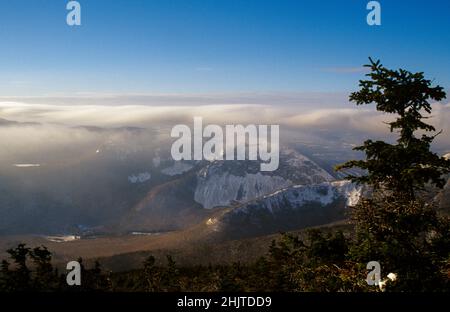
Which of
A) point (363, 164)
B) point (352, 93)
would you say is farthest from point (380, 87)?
point (363, 164)

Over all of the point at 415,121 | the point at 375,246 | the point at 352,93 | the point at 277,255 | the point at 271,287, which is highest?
the point at 352,93

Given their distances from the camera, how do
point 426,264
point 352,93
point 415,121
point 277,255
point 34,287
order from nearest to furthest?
point 426,264, point 415,121, point 352,93, point 34,287, point 277,255

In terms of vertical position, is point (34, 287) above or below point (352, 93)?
below

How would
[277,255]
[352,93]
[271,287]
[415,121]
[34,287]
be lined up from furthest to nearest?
[277,255] < [34,287] < [271,287] < [352,93] < [415,121]

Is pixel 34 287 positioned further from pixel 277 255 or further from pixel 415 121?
pixel 415 121

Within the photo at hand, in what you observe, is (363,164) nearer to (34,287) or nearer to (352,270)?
(352,270)

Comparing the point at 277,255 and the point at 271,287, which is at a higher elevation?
the point at 271,287

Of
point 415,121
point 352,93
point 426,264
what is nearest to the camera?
point 426,264
